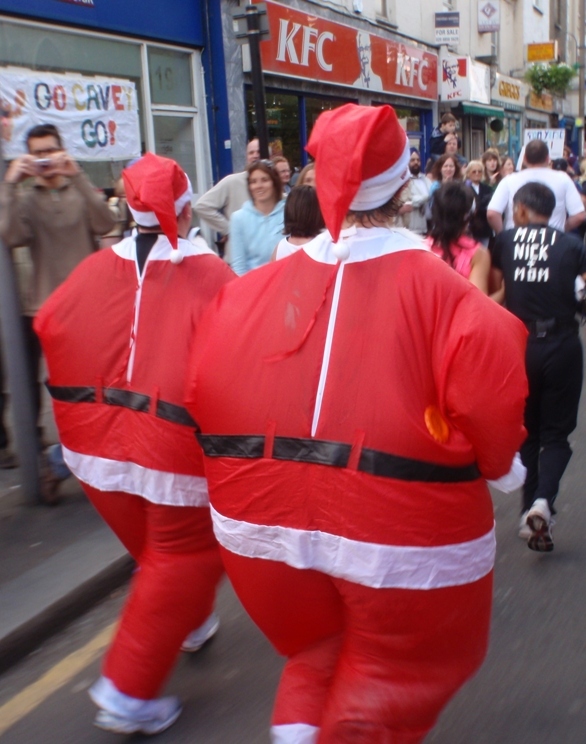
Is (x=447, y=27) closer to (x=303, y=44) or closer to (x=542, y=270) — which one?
(x=303, y=44)

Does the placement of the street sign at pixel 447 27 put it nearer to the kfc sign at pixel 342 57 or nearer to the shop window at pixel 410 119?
the kfc sign at pixel 342 57

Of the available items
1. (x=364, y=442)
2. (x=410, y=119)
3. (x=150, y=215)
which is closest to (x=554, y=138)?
(x=410, y=119)

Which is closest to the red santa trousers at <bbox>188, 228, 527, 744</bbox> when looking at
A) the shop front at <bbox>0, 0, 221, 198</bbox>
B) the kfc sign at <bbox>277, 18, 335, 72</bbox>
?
the shop front at <bbox>0, 0, 221, 198</bbox>

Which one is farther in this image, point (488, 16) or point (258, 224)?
point (488, 16)

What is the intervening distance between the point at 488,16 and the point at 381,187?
23.9 m

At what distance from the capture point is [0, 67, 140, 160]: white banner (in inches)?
352

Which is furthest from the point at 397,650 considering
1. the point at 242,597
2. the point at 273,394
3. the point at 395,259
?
the point at 395,259

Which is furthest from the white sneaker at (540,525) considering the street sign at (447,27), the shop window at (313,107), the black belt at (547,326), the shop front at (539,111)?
the shop front at (539,111)

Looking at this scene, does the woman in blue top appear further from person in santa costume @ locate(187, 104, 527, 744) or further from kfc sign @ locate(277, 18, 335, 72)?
kfc sign @ locate(277, 18, 335, 72)

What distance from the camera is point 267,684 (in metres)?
3.24

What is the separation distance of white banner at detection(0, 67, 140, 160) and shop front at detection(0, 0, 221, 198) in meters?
0.01

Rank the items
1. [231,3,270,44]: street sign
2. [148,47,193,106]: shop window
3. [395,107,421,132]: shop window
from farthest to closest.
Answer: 1. [395,107,421,132]: shop window
2. [148,47,193,106]: shop window
3. [231,3,270,44]: street sign

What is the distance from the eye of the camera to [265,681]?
3.26m

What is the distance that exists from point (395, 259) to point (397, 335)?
19cm
